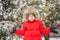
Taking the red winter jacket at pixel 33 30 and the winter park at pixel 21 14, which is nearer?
the red winter jacket at pixel 33 30

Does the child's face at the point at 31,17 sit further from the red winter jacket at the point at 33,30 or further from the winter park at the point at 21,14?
the winter park at the point at 21,14

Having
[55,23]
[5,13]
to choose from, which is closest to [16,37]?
[5,13]

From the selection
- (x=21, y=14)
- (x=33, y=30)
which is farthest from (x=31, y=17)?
(x=21, y=14)

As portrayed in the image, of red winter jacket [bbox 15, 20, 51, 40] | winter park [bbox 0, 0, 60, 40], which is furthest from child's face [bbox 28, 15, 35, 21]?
winter park [bbox 0, 0, 60, 40]

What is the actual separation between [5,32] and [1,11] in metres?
0.59

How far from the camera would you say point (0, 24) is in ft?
19.3

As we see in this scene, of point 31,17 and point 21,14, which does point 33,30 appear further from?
point 21,14

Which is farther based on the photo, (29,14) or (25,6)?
(25,6)

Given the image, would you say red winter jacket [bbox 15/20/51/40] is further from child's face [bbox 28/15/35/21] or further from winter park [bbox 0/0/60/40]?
winter park [bbox 0/0/60/40]

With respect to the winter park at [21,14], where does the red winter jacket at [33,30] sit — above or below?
below

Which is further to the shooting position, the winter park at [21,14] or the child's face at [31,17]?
the winter park at [21,14]

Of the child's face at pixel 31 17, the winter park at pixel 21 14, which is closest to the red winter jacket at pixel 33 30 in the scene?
the child's face at pixel 31 17

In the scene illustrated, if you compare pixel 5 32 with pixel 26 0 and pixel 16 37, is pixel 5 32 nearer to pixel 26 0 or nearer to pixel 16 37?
pixel 16 37

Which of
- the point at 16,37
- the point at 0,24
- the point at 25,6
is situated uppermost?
the point at 25,6
